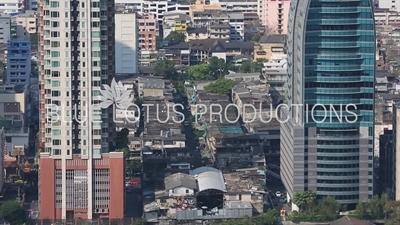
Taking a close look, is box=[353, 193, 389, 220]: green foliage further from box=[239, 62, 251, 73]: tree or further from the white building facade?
box=[239, 62, 251, 73]: tree

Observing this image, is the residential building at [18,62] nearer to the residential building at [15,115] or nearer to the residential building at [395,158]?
the residential building at [15,115]

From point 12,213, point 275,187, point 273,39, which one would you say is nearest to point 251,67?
point 273,39

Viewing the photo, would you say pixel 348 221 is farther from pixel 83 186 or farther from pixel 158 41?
pixel 158 41

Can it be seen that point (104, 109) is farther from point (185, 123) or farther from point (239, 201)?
point (185, 123)

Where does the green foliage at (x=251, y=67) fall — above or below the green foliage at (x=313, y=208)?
above

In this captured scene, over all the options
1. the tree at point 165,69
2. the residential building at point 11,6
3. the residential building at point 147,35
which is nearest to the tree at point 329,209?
the tree at point 165,69
